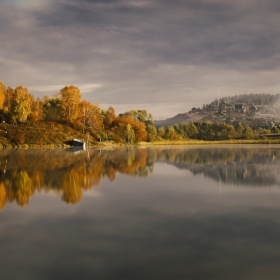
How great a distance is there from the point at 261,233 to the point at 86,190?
8.69 meters

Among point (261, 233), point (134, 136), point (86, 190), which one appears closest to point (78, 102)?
point (134, 136)

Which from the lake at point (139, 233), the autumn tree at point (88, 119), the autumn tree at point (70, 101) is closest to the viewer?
the lake at point (139, 233)

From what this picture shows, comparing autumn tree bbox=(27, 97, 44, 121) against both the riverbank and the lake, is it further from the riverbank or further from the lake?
the lake

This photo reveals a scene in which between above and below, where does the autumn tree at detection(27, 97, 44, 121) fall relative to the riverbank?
above

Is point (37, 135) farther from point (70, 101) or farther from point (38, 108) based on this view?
point (38, 108)

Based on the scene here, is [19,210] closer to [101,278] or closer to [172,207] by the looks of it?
[172,207]

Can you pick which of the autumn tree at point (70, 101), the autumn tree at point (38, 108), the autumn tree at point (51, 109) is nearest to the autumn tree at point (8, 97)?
the autumn tree at point (38, 108)

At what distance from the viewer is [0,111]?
107500mm

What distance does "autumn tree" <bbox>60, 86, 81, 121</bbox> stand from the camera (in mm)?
107125

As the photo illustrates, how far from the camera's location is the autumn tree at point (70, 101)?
107 metres

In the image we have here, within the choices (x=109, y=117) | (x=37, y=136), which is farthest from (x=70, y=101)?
(x=37, y=136)

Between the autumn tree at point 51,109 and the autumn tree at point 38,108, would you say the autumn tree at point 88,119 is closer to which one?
the autumn tree at point 51,109

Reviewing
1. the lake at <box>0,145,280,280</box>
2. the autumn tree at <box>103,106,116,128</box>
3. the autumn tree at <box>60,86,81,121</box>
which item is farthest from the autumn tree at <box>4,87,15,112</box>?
the lake at <box>0,145,280,280</box>

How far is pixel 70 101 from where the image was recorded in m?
109
